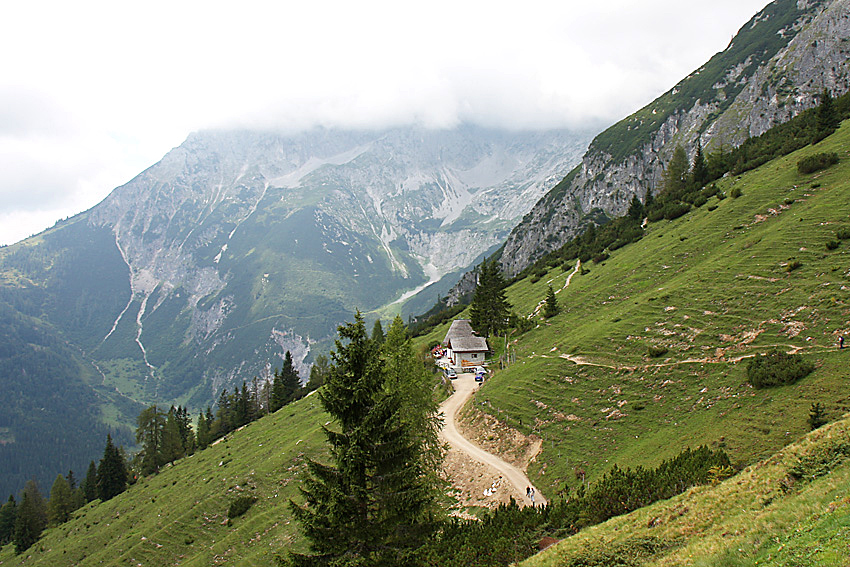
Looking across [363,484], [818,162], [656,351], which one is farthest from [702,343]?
[818,162]

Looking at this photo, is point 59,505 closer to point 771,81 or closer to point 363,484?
point 363,484

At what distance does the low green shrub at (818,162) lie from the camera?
172ft

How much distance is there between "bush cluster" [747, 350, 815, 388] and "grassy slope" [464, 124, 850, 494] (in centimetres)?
Result: 61

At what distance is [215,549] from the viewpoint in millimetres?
39531

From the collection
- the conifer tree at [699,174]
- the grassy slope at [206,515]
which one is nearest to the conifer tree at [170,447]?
the grassy slope at [206,515]

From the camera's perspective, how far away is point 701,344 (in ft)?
119

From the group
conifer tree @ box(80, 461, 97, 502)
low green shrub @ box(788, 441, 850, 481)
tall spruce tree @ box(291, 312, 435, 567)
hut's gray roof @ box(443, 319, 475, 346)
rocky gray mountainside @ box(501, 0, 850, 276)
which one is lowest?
conifer tree @ box(80, 461, 97, 502)

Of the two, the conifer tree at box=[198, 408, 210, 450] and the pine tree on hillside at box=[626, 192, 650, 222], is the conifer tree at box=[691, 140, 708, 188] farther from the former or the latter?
the conifer tree at box=[198, 408, 210, 450]

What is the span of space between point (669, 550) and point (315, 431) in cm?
4849

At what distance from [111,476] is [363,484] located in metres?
96.6

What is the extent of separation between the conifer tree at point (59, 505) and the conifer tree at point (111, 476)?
551cm

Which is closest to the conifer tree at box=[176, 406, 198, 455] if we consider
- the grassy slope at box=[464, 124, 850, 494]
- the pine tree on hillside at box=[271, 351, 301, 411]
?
the pine tree on hillside at box=[271, 351, 301, 411]

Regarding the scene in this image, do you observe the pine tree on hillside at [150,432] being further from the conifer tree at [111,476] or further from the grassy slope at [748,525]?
the grassy slope at [748,525]

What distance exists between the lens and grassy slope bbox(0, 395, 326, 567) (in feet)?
131
